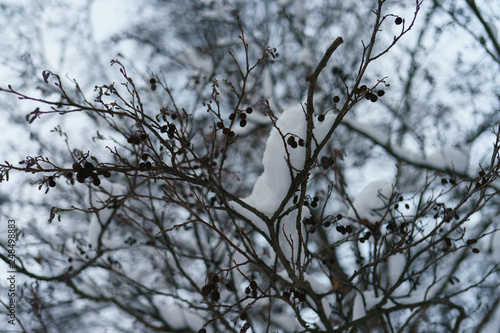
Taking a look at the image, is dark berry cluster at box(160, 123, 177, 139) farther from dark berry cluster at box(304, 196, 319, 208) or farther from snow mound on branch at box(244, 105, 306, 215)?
dark berry cluster at box(304, 196, 319, 208)

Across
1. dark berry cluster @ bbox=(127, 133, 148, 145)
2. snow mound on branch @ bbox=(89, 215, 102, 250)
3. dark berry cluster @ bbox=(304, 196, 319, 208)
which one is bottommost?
dark berry cluster @ bbox=(304, 196, 319, 208)

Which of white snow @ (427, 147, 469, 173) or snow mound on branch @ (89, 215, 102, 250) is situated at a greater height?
white snow @ (427, 147, 469, 173)

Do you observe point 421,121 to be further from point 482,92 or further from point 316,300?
point 316,300

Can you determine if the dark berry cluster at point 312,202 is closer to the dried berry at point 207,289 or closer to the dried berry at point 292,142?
the dried berry at point 292,142

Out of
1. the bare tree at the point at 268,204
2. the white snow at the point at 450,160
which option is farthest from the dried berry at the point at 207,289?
the white snow at the point at 450,160

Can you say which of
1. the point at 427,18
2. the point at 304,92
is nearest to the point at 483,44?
the point at 427,18

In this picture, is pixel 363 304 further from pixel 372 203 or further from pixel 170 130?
pixel 170 130

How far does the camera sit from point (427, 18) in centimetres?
523

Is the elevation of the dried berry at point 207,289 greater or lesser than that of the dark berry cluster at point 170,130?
lesser

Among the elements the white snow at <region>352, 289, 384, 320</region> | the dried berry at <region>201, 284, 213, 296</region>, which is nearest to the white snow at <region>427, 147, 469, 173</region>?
the white snow at <region>352, 289, 384, 320</region>

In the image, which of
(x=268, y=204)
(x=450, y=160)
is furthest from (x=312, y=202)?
(x=450, y=160)

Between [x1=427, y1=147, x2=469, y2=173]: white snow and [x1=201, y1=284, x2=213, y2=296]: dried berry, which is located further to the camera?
[x1=427, y1=147, x2=469, y2=173]: white snow

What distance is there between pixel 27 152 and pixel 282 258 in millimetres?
6466

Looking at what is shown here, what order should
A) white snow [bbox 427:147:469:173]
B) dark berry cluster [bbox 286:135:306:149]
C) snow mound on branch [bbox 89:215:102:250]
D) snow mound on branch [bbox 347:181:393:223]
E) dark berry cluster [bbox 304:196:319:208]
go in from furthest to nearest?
white snow [bbox 427:147:469:173]
snow mound on branch [bbox 89:215:102:250]
snow mound on branch [bbox 347:181:393:223]
dark berry cluster [bbox 304:196:319:208]
dark berry cluster [bbox 286:135:306:149]
